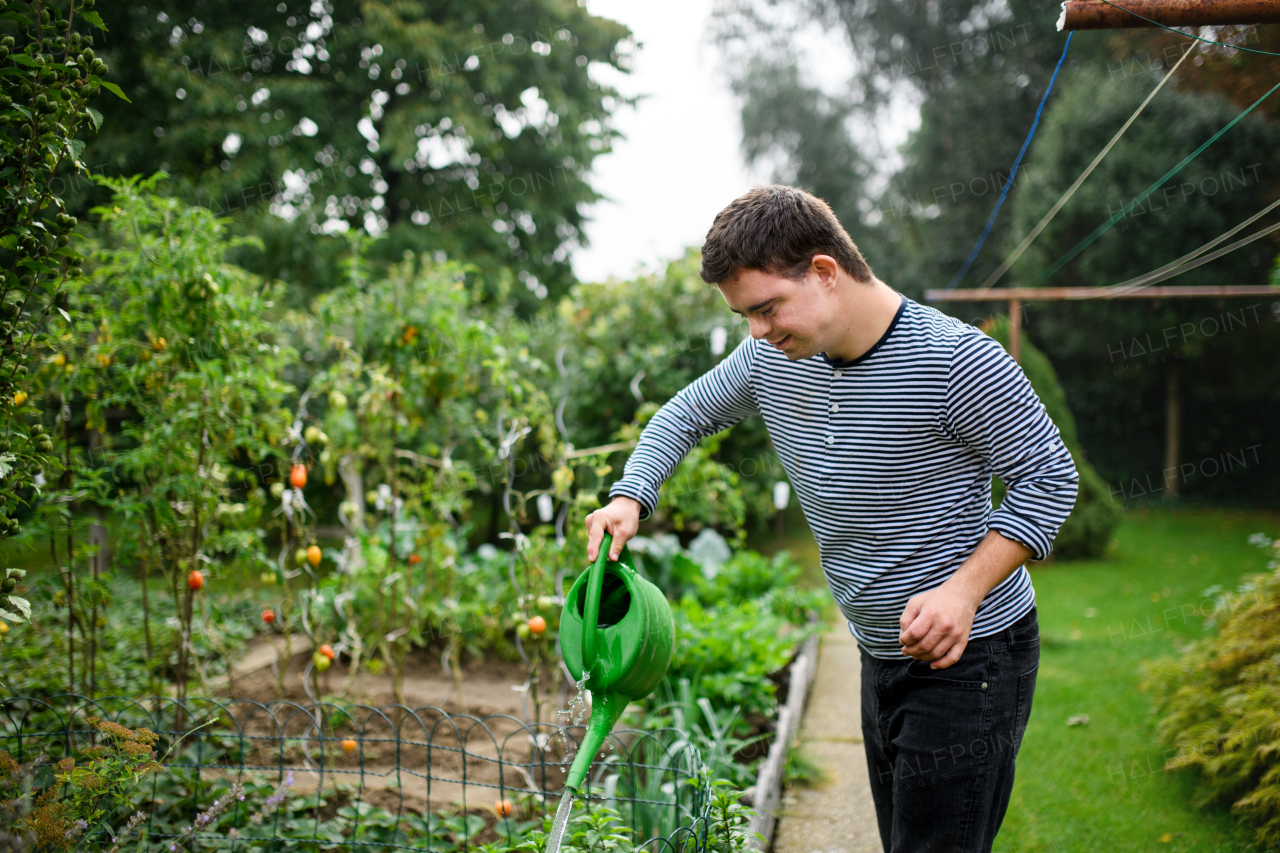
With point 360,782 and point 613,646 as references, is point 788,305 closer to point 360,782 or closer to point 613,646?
point 613,646

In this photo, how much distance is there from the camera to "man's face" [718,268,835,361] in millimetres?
1266

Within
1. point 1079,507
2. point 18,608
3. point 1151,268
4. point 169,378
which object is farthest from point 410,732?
point 1151,268

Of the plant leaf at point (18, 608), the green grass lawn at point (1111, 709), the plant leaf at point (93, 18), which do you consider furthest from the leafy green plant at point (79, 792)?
the green grass lawn at point (1111, 709)

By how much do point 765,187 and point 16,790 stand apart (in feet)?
6.04

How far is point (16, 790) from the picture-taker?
4.93ft

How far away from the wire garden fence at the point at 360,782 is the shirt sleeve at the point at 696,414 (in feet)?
1.89

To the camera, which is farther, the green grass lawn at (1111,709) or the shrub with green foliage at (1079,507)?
the shrub with green foliage at (1079,507)

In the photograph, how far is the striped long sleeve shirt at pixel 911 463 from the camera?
122 cm

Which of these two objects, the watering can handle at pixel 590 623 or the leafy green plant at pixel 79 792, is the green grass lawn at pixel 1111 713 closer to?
the watering can handle at pixel 590 623

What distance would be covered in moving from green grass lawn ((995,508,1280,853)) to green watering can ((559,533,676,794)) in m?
1.79

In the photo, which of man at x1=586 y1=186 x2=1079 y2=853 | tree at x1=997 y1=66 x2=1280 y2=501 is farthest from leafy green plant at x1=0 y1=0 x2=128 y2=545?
tree at x1=997 y1=66 x2=1280 y2=501

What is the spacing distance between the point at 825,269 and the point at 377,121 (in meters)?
10.7

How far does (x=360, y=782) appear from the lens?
2148 mm

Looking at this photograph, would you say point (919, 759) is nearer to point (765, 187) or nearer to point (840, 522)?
point (840, 522)
